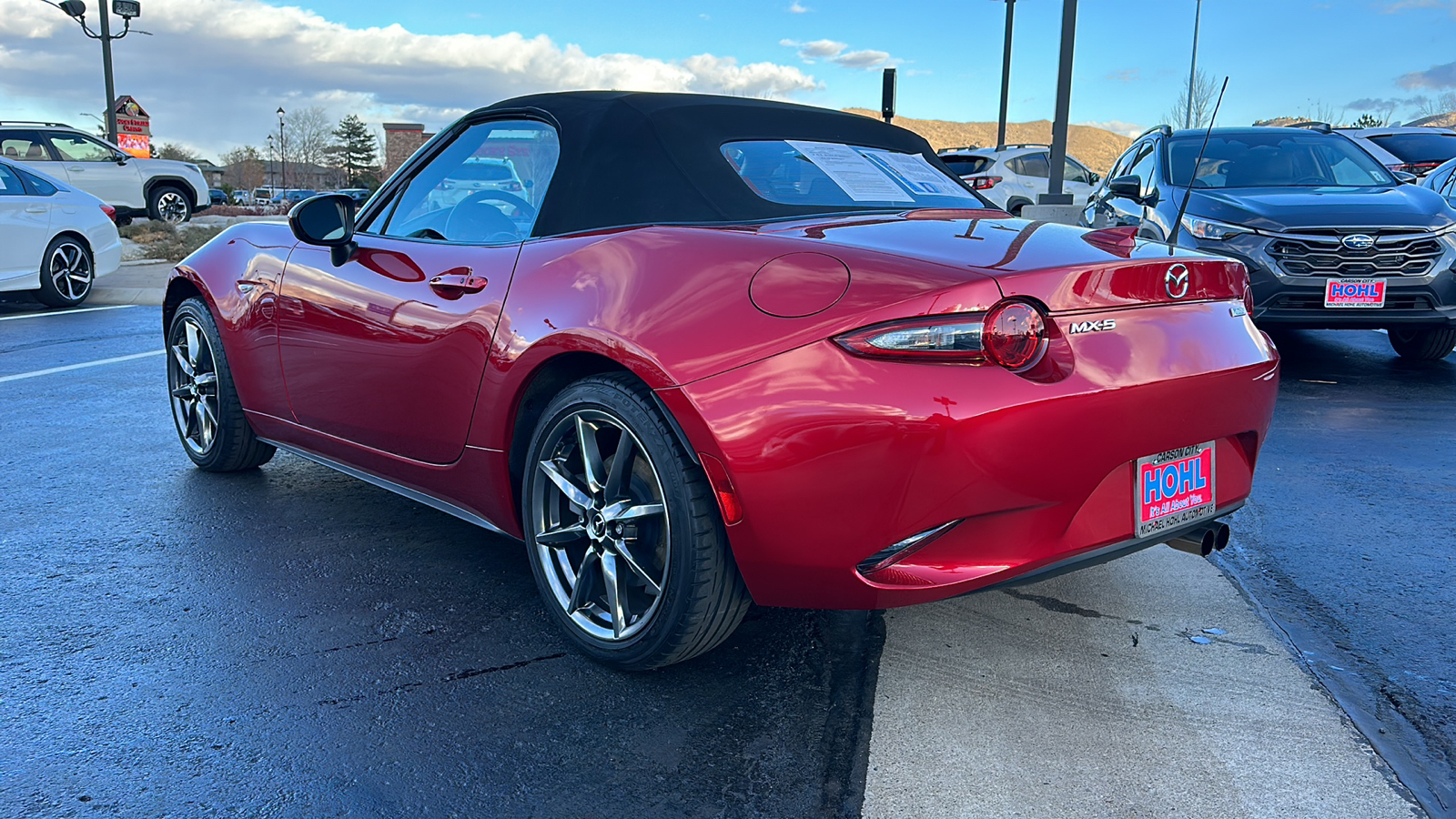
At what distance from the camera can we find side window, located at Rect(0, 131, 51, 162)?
63.9 feet

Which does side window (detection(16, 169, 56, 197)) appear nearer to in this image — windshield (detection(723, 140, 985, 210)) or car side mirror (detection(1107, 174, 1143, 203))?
car side mirror (detection(1107, 174, 1143, 203))

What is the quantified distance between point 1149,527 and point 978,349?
0.71 metres

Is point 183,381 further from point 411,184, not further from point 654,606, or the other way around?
point 654,606

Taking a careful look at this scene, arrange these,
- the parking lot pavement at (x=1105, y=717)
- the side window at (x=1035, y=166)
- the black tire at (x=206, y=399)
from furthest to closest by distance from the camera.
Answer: the side window at (x=1035, y=166), the black tire at (x=206, y=399), the parking lot pavement at (x=1105, y=717)

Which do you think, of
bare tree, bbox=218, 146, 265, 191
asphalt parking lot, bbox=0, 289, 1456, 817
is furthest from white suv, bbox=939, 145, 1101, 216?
bare tree, bbox=218, 146, 265, 191

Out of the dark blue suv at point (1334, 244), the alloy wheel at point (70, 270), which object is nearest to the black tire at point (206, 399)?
the dark blue suv at point (1334, 244)

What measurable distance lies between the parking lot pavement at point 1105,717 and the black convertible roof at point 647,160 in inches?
48.5

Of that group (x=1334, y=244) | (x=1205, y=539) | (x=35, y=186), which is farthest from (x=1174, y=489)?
(x=35, y=186)

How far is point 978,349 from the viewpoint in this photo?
2.32 m

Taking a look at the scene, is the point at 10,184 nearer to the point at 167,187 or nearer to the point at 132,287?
the point at 132,287

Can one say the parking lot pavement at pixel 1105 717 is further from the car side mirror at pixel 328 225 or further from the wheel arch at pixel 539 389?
the car side mirror at pixel 328 225

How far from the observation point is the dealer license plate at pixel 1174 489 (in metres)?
2.63

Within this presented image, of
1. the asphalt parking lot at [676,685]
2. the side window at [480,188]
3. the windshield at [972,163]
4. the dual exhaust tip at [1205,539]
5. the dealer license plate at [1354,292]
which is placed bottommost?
the asphalt parking lot at [676,685]

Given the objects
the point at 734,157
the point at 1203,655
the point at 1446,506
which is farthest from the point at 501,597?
the point at 1446,506
